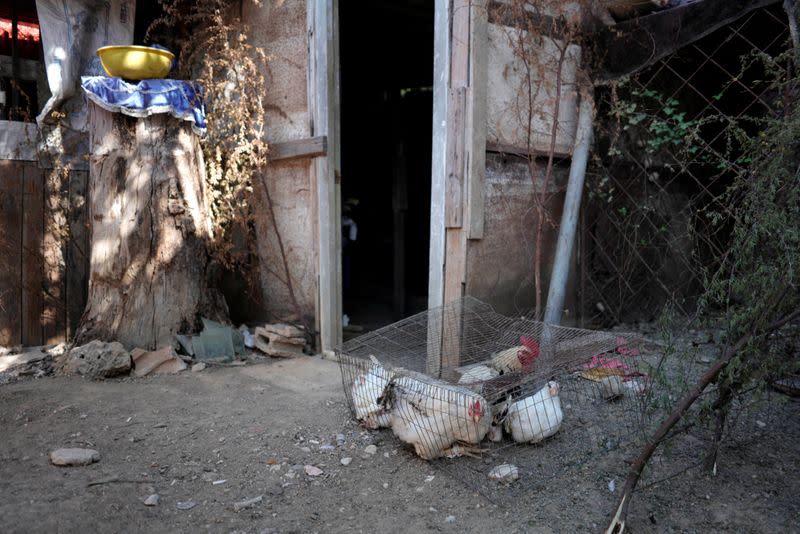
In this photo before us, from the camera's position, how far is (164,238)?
15.7 ft

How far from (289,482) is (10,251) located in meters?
3.67

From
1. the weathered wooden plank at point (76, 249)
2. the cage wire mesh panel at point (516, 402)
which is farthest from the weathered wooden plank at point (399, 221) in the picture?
the weathered wooden plank at point (76, 249)

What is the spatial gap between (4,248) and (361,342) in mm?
3475

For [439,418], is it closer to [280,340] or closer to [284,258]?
[280,340]

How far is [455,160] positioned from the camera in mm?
4426

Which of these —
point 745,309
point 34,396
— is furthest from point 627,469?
point 34,396

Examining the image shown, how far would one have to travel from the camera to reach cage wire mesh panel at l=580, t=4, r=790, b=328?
5.21m

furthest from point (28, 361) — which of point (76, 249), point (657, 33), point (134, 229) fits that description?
point (657, 33)

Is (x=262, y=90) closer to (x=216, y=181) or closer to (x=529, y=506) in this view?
(x=216, y=181)

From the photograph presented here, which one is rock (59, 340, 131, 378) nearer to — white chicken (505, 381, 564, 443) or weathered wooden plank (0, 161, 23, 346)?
weathered wooden plank (0, 161, 23, 346)

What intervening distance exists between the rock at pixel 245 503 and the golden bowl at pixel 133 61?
3377 mm

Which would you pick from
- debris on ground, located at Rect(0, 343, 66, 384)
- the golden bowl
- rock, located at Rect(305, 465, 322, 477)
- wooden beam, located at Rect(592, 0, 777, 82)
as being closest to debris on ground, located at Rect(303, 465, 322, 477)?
rock, located at Rect(305, 465, 322, 477)

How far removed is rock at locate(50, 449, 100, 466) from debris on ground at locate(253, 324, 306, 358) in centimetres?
210

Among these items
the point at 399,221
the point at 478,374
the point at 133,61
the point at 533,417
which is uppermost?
the point at 133,61
